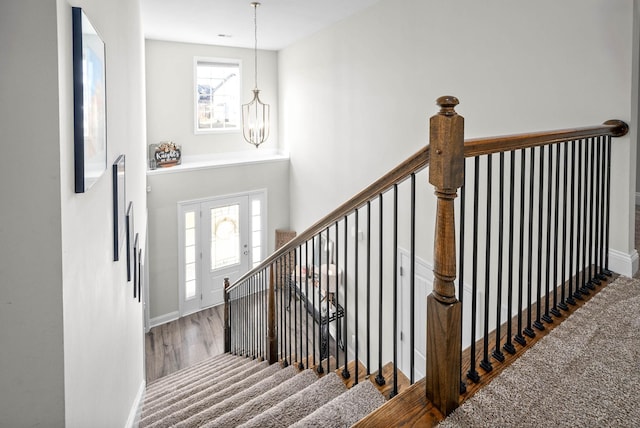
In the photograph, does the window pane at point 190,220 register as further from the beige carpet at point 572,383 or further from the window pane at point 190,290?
the beige carpet at point 572,383

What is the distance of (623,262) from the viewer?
2523mm

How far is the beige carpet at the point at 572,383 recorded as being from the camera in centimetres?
130

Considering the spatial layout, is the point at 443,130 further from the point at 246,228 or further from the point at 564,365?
the point at 246,228

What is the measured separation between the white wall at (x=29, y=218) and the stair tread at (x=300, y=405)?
0.99 m

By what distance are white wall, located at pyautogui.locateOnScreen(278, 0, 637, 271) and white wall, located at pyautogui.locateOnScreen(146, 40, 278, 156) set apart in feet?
3.68

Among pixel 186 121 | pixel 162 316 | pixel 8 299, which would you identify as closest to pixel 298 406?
pixel 8 299

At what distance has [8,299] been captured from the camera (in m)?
1.08

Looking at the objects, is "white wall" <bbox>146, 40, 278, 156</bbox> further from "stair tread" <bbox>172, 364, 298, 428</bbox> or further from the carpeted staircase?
"stair tread" <bbox>172, 364, 298, 428</bbox>

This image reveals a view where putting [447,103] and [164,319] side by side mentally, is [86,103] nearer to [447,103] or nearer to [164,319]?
[447,103]

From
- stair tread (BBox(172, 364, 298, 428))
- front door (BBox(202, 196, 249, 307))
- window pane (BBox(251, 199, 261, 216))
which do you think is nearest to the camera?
stair tread (BBox(172, 364, 298, 428))

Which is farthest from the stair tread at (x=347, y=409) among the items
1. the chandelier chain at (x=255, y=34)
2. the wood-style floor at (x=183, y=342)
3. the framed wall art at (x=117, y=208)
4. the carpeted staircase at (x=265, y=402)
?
the wood-style floor at (x=183, y=342)

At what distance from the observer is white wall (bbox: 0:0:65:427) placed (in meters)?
1.06

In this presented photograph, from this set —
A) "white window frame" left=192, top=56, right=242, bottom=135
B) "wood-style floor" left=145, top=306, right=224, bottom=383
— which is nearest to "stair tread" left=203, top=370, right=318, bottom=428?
"wood-style floor" left=145, top=306, right=224, bottom=383

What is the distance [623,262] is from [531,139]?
1.49 meters
